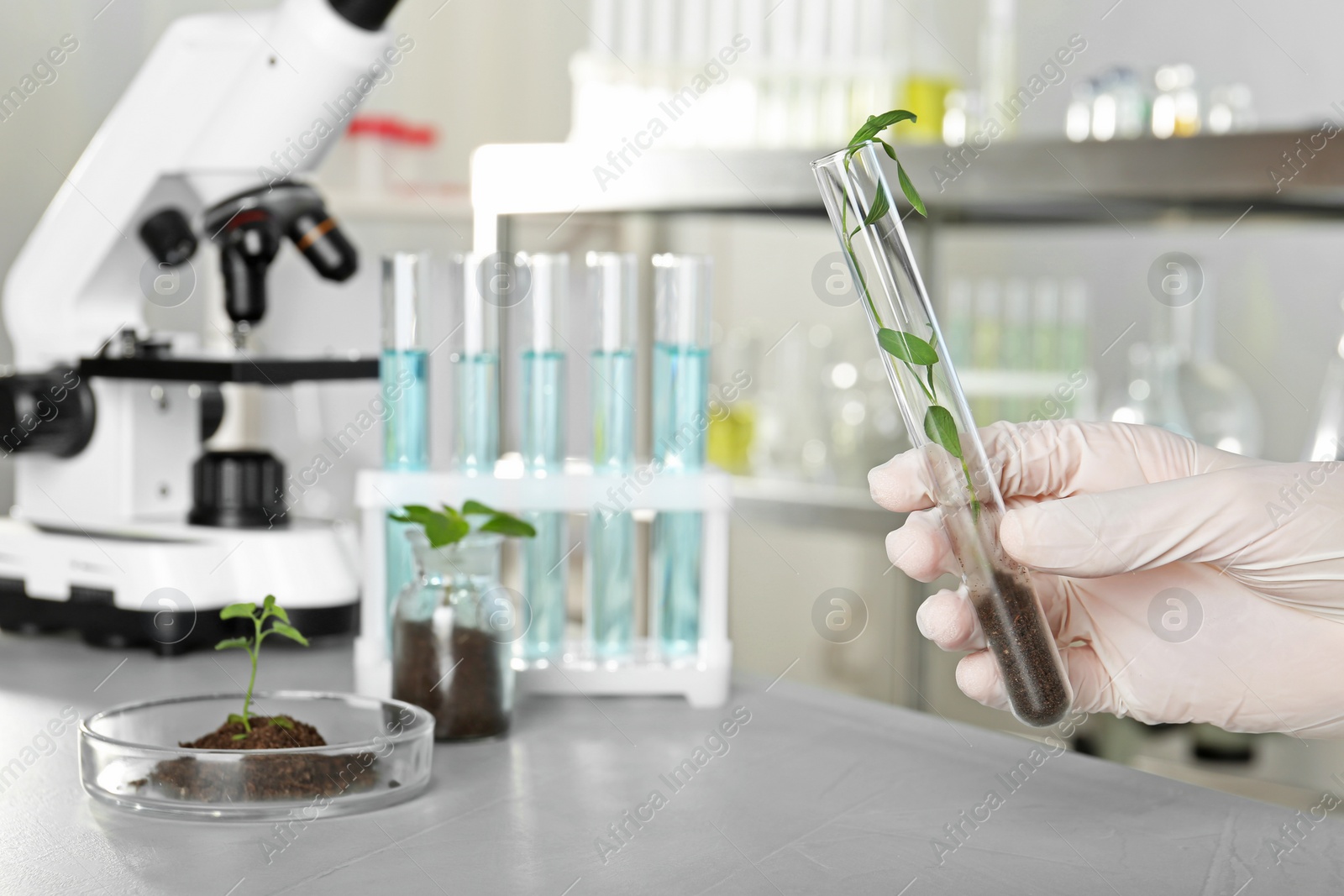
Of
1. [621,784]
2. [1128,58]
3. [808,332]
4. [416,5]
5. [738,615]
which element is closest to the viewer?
[621,784]

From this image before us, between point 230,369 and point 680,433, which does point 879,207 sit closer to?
point 680,433

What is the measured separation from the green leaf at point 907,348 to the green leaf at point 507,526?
29 centimetres

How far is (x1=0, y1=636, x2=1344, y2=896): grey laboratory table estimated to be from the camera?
24.5 inches

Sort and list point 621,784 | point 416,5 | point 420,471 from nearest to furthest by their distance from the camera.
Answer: point 621,784
point 420,471
point 416,5

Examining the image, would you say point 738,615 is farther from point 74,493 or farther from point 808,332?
point 74,493

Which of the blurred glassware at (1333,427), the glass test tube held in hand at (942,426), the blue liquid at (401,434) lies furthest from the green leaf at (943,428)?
the blurred glassware at (1333,427)

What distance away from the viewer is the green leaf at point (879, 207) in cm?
64

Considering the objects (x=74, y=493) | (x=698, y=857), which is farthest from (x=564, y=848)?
(x=74, y=493)

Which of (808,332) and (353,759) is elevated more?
(808,332)

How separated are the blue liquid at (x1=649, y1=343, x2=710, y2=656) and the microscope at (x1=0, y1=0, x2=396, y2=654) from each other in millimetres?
302

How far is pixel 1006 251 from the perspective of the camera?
8.67ft

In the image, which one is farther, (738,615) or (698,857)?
(738,615)

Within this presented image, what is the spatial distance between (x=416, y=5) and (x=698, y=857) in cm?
192

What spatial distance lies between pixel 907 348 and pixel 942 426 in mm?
43
